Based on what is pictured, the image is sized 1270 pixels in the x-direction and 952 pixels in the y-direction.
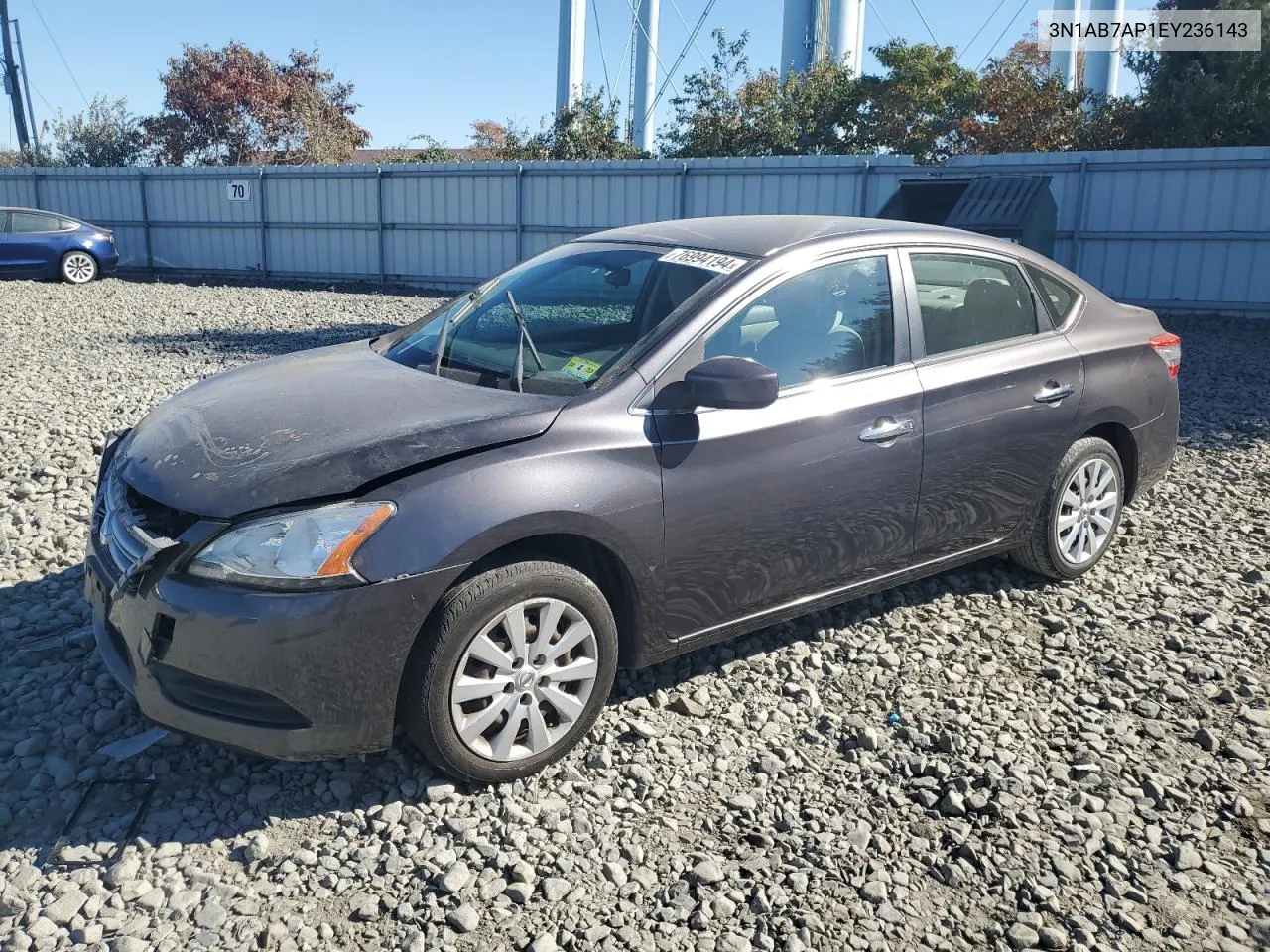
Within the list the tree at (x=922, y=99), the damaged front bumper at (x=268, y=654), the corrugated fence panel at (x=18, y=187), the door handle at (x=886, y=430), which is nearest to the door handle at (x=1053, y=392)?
the door handle at (x=886, y=430)

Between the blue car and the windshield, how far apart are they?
700 inches

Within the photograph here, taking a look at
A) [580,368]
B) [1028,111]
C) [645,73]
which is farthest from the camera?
[645,73]

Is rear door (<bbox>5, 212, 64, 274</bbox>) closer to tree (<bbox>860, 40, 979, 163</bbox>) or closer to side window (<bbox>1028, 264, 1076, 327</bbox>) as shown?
tree (<bbox>860, 40, 979, 163</bbox>)

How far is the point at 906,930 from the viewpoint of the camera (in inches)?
111

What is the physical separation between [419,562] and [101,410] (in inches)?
243

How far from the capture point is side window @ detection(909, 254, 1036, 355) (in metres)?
4.39

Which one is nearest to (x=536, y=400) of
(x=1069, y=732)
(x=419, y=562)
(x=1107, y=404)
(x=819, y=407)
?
(x=419, y=562)

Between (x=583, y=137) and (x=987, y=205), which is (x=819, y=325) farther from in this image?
(x=583, y=137)

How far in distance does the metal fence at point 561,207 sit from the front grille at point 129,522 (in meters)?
→ 14.2

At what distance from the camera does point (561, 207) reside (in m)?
19.1

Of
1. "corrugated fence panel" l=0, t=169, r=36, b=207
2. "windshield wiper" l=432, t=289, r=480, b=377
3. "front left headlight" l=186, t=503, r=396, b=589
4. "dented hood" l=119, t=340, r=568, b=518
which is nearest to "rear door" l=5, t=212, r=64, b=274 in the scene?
"corrugated fence panel" l=0, t=169, r=36, b=207

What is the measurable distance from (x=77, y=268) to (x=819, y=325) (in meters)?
19.4

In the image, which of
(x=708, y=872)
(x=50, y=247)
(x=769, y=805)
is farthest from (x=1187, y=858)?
(x=50, y=247)

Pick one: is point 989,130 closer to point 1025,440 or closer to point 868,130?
point 868,130
